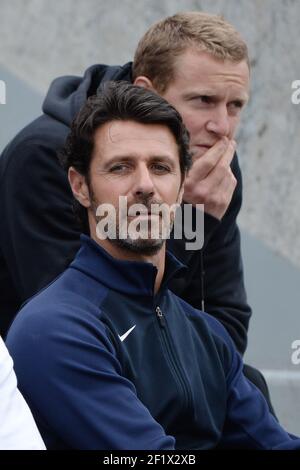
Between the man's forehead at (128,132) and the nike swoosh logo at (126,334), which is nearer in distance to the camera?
the nike swoosh logo at (126,334)

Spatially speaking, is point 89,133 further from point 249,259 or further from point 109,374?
point 249,259

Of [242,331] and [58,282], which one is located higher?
[58,282]

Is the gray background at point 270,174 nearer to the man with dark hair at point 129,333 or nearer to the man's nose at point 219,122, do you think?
the man's nose at point 219,122

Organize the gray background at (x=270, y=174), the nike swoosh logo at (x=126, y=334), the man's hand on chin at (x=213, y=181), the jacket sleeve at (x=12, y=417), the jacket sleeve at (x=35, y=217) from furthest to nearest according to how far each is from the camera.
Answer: the gray background at (x=270, y=174), the man's hand on chin at (x=213, y=181), the jacket sleeve at (x=35, y=217), the nike swoosh logo at (x=126, y=334), the jacket sleeve at (x=12, y=417)

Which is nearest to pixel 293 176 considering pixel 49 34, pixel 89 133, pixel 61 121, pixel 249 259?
pixel 249 259

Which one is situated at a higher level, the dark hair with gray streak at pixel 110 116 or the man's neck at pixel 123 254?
the dark hair with gray streak at pixel 110 116

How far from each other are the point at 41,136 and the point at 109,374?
1018 millimetres

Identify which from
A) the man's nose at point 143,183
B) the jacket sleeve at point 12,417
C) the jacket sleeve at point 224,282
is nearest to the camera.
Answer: the jacket sleeve at point 12,417

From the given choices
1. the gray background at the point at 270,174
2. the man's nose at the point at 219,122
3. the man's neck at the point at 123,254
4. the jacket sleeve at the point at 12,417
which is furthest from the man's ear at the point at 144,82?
the jacket sleeve at the point at 12,417

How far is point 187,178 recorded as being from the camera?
139 inches

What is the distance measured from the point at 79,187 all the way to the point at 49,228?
42 centimetres

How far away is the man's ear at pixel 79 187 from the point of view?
10.0 feet

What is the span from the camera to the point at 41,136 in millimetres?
3557

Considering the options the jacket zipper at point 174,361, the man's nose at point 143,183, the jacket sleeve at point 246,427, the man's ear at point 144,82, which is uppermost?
the man's ear at point 144,82
